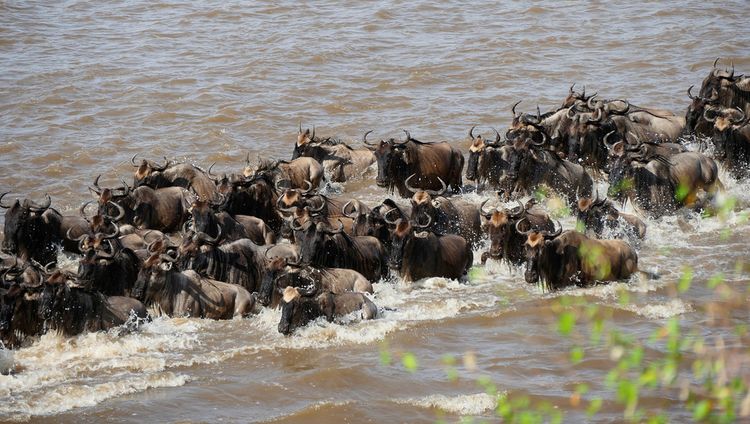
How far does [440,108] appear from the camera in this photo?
71.4 feet

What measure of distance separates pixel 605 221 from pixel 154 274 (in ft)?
18.8

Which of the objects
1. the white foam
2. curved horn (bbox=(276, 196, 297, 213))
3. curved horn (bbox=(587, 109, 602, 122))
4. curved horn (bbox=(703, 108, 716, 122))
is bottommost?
the white foam

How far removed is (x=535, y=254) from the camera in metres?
13.0

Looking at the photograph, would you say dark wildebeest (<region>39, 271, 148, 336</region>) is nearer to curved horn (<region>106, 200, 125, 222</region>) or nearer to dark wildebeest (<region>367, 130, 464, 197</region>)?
curved horn (<region>106, 200, 125, 222</region>)

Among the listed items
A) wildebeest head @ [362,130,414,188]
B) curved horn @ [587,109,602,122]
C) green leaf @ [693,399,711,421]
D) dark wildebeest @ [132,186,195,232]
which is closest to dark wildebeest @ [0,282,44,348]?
dark wildebeest @ [132,186,195,232]

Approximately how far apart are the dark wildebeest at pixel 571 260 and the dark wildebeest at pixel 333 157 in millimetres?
5163

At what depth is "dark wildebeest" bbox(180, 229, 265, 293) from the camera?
42.6 ft

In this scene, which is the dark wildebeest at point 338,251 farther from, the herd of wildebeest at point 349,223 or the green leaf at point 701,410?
the green leaf at point 701,410

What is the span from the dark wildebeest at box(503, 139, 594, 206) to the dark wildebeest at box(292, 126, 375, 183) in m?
2.59

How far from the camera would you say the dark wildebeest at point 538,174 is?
16.1 metres

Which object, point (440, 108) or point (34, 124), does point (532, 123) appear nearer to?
point (440, 108)

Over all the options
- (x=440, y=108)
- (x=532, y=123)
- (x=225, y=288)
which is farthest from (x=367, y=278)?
(x=440, y=108)

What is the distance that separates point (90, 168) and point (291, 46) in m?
8.59

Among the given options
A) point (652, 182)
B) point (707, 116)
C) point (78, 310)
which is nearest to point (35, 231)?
point (78, 310)
